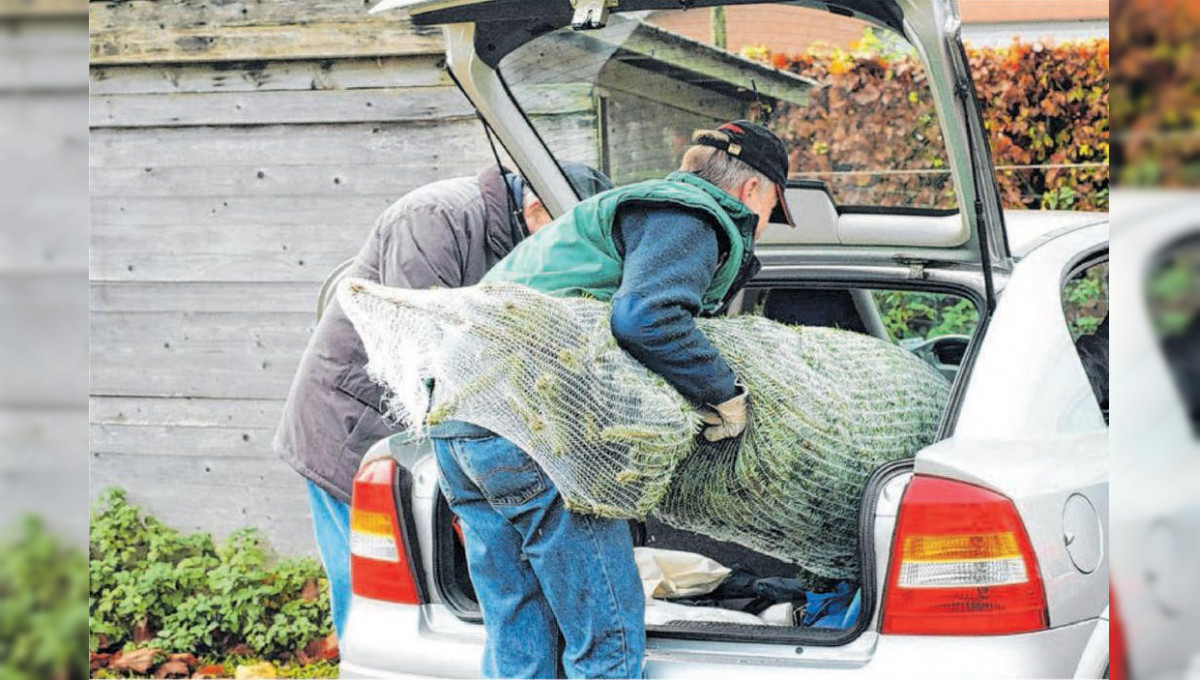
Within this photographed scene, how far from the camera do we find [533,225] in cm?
371

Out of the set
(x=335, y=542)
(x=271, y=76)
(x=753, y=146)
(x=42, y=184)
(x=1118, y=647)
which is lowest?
(x=335, y=542)

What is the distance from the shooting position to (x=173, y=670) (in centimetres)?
500

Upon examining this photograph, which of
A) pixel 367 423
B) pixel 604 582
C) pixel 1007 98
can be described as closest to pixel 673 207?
pixel 604 582

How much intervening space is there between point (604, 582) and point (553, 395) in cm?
36

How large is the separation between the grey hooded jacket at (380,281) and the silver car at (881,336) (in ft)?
0.95

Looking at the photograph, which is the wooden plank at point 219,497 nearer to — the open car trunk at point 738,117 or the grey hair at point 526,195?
the grey hair at point 526,195

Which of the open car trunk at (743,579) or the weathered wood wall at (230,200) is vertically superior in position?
the weathered wood wall at (230,200)

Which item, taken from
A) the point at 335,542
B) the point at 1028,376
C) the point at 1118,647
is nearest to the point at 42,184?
the point at 1118,647

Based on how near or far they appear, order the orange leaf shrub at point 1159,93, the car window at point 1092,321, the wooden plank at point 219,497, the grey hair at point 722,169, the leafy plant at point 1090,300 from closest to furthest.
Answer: the orange leaf shrub at point 1159,93, the grey hair at point 722,169, the car window at point 1092,321, the leafy plant at point 1090,300, the wooden plank at point 219,497

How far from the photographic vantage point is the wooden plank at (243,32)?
196 inches

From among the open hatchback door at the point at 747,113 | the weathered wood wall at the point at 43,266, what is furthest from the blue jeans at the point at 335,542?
the weathered wood wall at the point at 43,266

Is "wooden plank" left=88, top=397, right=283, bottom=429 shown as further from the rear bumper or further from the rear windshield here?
the rear bumper

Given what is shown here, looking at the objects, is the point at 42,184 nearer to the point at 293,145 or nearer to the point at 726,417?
the point at 726,417

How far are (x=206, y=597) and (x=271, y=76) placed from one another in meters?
1.92
